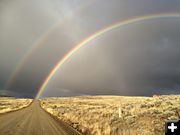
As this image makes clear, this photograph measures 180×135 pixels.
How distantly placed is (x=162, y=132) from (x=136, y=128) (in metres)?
1.83

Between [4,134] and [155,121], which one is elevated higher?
[155,121]

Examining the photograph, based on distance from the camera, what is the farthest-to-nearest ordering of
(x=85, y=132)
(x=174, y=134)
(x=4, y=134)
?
1. (x=85, y=132)
2. (x=4, y=134)
3. (x=174, y=134)

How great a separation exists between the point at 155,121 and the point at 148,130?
62.7 inches

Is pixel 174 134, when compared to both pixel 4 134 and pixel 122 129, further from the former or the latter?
pixel 4 134

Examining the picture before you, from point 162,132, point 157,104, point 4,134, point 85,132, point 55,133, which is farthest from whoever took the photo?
point 157,104

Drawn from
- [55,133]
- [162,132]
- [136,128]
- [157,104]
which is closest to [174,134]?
[162,132]

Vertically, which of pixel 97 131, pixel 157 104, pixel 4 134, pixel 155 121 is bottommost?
pixel 4 134

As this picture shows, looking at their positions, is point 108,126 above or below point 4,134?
above

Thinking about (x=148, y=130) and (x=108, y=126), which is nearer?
(x=148, y=130)

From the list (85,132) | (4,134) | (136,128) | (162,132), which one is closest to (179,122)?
(162,132)

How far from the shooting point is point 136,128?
47.5 ft

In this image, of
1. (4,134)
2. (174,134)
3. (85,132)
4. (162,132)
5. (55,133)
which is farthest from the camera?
(85,132)

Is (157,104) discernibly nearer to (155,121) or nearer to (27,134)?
(155,121)

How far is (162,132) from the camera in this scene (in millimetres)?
13172
